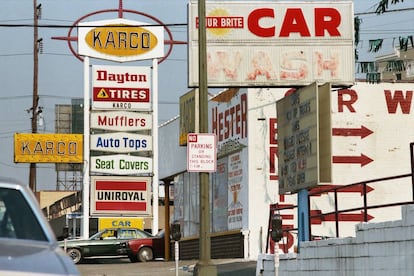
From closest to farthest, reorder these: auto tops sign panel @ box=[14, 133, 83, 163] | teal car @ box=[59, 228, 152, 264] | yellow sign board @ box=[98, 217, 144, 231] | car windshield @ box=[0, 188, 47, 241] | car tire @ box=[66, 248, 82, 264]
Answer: car windshield @ box=[0, 188, 47, 241], car tire @ box=[66, 248, 82, 264], teal car @ box=[59, 228, 152, 264], yellow sign board @ box=[98, 217, 144, 231], auto tops sign panel @ box=[14, 133, 83, 163]

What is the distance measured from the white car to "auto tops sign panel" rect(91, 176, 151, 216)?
130 feet

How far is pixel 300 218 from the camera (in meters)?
22.0

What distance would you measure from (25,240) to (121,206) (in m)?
40.6

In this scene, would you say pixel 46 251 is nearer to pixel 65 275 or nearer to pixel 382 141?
pixel 65 275

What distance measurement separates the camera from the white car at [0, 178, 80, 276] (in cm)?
607

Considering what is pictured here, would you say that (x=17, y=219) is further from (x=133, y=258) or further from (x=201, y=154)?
(x=133, y=258)

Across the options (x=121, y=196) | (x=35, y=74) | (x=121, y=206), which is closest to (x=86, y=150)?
(x=121, y=196)

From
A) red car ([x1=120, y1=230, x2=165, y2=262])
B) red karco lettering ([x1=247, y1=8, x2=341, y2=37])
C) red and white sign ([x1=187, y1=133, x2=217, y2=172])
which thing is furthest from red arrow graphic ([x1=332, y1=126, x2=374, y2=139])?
red and white sign ([x1=187, y1=133, x2=217, y2=172])

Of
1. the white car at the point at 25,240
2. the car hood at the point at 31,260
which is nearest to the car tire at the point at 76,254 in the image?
the white car at the point at 25,240

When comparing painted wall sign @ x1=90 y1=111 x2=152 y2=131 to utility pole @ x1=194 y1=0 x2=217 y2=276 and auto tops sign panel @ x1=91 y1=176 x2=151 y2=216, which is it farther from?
utility pole @ x1=194 y1=0 x2=217 y2=276

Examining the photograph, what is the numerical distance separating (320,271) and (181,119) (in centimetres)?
1604

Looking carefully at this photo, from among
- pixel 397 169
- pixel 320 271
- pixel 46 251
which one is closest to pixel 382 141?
pixel 397 169

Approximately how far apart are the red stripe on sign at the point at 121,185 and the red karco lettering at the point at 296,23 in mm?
24397

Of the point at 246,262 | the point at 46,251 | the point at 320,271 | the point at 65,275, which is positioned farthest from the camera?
the point at 246,262
